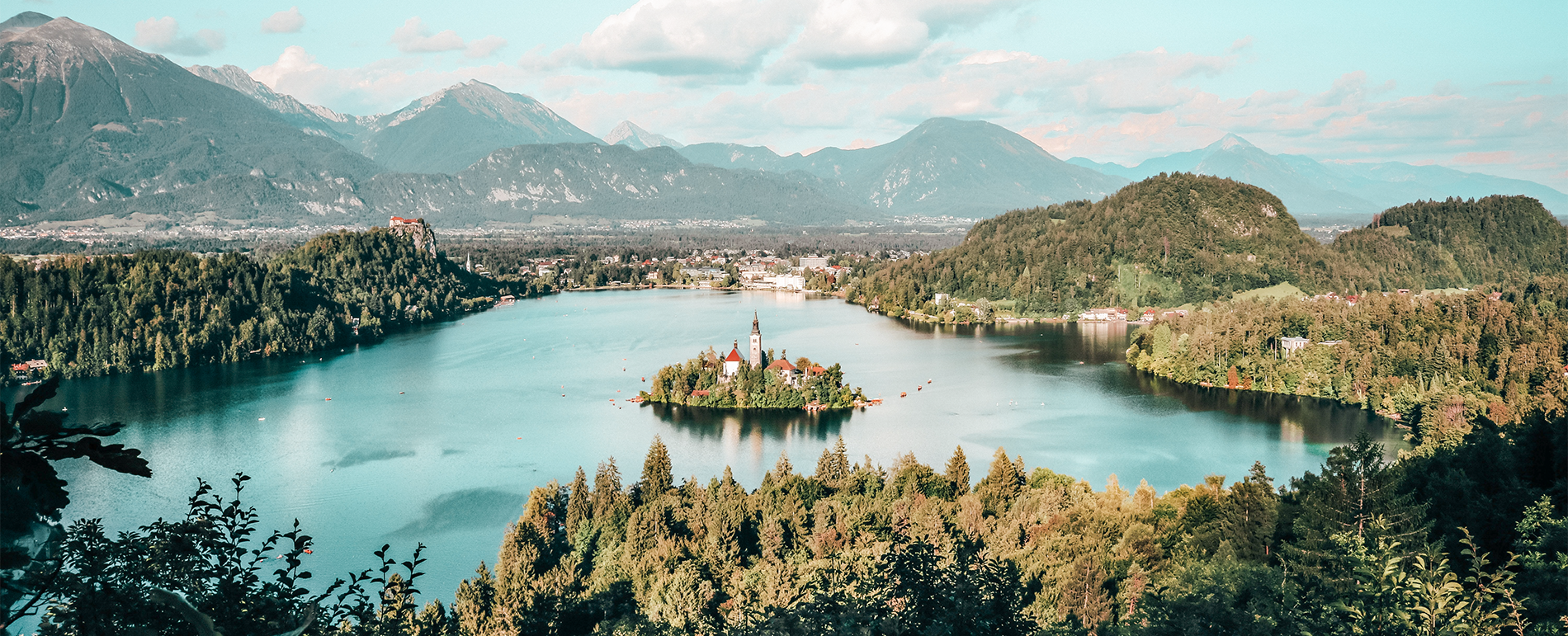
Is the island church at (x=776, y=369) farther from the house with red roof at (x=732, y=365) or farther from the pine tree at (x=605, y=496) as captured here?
the pine tree at (x=605, y=496)

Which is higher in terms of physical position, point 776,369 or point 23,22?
point 23,22

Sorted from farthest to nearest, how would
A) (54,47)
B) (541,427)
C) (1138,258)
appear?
(54,47)
(1138,258)
(541,427)

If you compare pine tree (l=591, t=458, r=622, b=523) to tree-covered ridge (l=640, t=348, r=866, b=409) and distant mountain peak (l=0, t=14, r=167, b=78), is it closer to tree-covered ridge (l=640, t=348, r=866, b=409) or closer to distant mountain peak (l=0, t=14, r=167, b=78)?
tree-covered ridge (l=640, t=348, r=866, b=409)

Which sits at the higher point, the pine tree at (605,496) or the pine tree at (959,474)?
the pine tree at (959,474)

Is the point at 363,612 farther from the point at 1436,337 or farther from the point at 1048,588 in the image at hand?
the point at 1436,337

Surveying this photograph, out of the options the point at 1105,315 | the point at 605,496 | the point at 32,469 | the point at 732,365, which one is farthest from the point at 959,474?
the point at 1105,315

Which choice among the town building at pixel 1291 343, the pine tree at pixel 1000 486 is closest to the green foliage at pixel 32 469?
the pine tree at pixel 1000 486

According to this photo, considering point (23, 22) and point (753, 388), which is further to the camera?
point (23, 22)

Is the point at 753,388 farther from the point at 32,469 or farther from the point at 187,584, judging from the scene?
the point at 32,469
